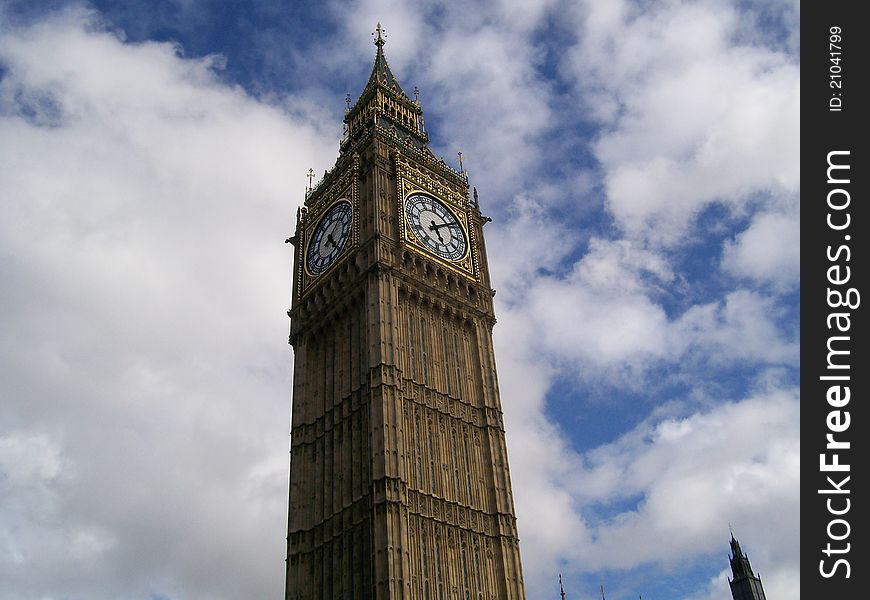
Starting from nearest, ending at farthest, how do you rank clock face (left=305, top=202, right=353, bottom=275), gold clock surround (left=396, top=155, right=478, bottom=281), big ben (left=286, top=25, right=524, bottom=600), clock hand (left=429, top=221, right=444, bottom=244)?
big ben (left=286, top=25, right=524, bottom=600) → gold clock surround (left=396, top=155, right=478, bottom=281) → clock face (left=305, top=202, right=353, bottom=275) → clock hand (left=429, top=221, right=444, bottom=244)

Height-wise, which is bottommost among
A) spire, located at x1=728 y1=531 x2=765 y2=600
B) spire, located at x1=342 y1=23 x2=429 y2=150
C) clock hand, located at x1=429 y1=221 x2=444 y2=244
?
spire, located at x1=728 y1=531 x2=765 y2=600

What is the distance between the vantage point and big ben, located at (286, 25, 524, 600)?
154 ft

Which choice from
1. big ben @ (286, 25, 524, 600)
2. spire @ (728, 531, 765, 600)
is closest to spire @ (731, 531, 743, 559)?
spire @ (728, 531, 765, 600)

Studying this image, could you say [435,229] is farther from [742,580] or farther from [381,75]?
[742,580]

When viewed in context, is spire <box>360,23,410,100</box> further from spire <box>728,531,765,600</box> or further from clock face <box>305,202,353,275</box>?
spire <box>728,531,765,600</box>

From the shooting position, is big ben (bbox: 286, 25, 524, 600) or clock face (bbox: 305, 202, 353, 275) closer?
big ben (bbox: 286, 25, 524, 600)

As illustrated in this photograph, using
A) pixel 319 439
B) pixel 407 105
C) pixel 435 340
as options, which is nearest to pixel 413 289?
pixel 435 340

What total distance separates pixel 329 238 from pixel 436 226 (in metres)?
8.14

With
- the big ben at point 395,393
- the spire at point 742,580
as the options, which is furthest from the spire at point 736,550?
the big ben at point 395,393

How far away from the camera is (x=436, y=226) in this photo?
206 feet

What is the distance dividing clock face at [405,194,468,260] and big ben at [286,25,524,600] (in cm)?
12

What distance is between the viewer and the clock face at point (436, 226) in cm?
6097

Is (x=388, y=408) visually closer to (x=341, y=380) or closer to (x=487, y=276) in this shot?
(x=341, y=380)

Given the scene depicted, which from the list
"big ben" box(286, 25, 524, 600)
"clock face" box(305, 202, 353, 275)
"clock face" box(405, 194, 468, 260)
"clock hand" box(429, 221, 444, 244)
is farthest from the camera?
"clock hand" box(429, 221, 444, 244)
